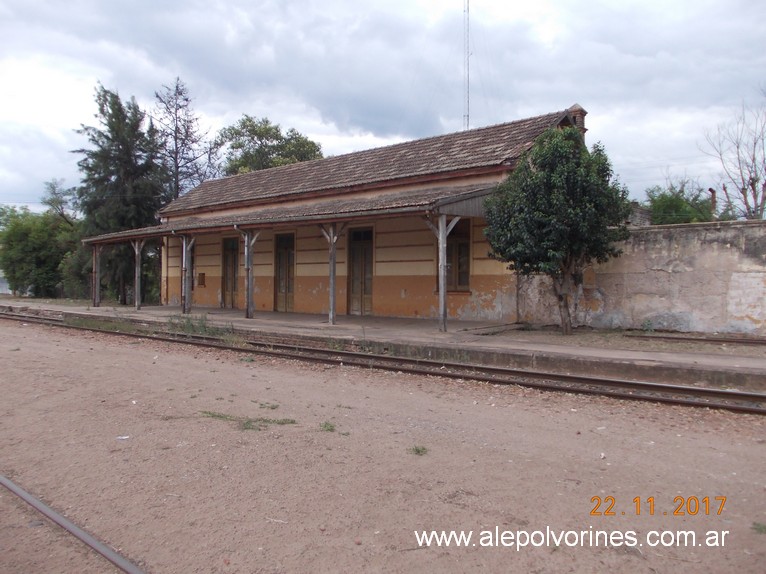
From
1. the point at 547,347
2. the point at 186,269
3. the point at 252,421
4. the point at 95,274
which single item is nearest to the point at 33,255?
the point at 95,274

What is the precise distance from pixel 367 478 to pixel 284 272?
16920 millimetres

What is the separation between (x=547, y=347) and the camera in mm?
10898

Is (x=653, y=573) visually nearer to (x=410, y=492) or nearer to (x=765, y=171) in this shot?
(x=410, y=492)

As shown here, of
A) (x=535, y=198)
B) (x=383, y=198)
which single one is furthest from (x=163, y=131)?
(x=535, y=198)

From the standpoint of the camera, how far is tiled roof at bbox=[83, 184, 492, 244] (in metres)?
13.0

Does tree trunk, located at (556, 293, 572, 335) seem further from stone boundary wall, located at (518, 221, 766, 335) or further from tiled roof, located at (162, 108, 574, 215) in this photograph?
tiled roof, located at (162, 108, 574, 215)

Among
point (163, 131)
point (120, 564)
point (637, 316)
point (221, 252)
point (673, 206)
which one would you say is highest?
point (163, 131)

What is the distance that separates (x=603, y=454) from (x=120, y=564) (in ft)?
13.1

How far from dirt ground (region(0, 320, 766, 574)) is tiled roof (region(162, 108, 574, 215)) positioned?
29.9ft

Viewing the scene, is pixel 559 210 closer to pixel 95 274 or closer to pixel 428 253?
pixel 428 253

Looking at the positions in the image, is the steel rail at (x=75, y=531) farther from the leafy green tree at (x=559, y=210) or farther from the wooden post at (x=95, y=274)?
the wooden post at (x=95, y=274)

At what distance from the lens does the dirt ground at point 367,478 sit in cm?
330

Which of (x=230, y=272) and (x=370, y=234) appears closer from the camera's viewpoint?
(x=370, y=234)

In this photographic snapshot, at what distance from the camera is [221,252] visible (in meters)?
23.2
